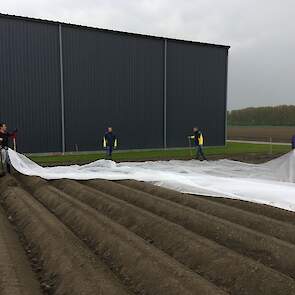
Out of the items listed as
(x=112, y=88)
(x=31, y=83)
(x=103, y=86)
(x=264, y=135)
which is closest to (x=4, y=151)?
(x=31, y=83)

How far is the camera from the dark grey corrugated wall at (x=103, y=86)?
20500 millimetres

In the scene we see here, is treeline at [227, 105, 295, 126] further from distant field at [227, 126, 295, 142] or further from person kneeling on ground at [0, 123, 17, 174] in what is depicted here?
person kneeling on ground at [0, 123, 17, 174]

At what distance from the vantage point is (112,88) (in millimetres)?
23250

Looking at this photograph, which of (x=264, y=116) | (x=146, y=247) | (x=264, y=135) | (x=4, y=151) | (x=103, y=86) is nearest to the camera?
(x=146, y=247)

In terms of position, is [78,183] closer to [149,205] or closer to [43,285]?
[149,205]

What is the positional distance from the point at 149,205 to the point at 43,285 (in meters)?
3.67

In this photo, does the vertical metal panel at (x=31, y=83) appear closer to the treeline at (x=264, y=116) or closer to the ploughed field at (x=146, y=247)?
the ploughed field at (x=146, y=247)

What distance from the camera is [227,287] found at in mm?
4301

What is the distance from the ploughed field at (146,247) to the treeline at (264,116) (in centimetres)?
8874

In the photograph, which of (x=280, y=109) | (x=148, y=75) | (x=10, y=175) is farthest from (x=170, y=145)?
(x=280, y=109)

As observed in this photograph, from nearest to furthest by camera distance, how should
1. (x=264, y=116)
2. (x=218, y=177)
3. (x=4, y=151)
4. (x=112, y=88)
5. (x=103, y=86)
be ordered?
(x=218, y=177) < (x=4, y=151) < (x=103, y=86) < (x=112, y=88) < (x=264, y=116)

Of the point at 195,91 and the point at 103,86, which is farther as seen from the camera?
the point at 195,91

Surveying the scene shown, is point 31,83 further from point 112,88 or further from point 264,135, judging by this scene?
point 264,135

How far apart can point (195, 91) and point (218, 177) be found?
16.8m
